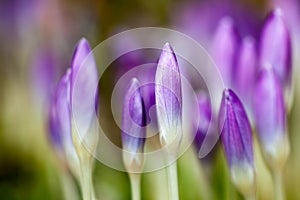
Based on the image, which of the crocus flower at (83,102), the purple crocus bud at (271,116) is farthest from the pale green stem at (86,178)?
the purple crocus bud at (271,116)

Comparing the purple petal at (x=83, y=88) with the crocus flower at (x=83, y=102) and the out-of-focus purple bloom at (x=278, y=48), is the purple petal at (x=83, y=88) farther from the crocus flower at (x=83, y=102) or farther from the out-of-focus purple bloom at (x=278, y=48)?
the out-of-focus purple bloom at (x=278, y=48)

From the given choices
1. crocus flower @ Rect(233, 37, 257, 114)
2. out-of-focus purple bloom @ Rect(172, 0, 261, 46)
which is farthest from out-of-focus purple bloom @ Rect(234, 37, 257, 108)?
out-of-focus purple bloom @ Rect(172, 0, 261, 46)

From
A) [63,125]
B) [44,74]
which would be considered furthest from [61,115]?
[44,74]

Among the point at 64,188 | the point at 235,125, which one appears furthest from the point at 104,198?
the point at 235,125

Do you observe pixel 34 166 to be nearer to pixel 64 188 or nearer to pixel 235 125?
pixel 64 188

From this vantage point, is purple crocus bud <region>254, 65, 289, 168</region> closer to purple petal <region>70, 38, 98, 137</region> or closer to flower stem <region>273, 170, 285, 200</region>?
flower stem <region>273, 170, 285, 200</region>
